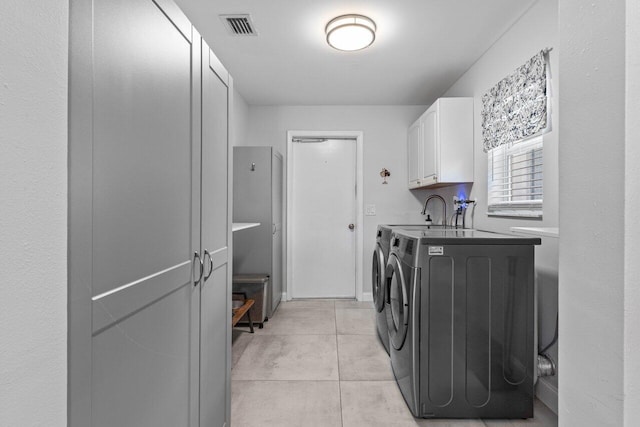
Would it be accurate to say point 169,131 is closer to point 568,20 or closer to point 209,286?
point 209,286

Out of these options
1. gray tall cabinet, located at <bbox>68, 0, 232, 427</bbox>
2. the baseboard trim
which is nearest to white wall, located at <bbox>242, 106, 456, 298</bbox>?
the baseboard trim

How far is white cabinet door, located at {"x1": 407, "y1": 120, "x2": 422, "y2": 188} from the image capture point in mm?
3551

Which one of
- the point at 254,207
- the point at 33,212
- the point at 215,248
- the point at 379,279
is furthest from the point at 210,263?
the point at 254,207

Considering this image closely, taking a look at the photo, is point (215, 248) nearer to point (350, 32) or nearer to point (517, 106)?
point (350, 32)

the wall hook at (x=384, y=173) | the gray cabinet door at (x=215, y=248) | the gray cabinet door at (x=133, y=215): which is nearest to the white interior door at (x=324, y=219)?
the wall hook at (x=384, y=173)

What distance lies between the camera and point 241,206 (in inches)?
137

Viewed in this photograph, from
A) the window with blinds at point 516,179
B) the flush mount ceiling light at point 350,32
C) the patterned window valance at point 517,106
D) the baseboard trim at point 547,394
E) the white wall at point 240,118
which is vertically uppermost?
the flush mount ceiling light at point 350,32

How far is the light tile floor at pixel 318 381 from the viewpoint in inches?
72.4

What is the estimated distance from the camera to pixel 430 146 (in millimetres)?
3176

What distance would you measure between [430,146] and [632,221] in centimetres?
278

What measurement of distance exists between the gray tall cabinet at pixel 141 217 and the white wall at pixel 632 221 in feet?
3.02

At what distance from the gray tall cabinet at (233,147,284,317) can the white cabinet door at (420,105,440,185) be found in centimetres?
154

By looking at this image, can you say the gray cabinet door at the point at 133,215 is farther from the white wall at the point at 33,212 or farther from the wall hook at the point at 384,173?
the wall hook at the point at 384,173

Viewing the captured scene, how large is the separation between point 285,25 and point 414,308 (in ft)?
6.61
